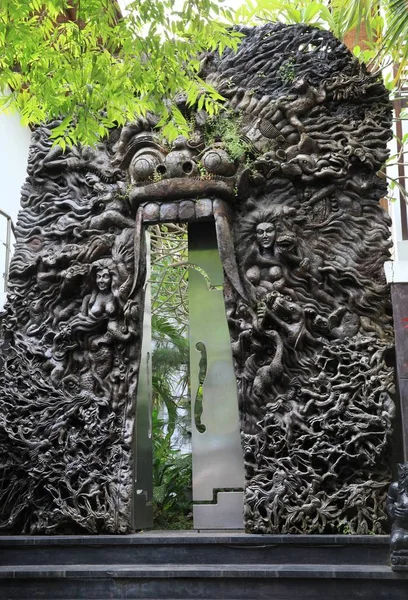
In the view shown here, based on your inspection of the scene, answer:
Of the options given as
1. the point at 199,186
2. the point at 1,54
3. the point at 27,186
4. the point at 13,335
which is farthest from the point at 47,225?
the point at 1,54

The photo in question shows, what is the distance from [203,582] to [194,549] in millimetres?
308

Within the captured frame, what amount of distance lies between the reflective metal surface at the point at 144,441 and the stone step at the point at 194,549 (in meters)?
0.35

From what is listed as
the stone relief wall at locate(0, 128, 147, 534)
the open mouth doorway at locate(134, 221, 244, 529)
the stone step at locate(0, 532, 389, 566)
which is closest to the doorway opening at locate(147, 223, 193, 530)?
the open mouth doorway at locate(134, 221, 244, 529)

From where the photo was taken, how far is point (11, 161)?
11.3 metres

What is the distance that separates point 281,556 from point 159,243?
595 centimetres

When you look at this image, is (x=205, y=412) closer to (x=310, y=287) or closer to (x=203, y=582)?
(x=310, y=287)

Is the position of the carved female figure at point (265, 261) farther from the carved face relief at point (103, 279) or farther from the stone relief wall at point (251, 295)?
the carved face relief at point (103, 279)

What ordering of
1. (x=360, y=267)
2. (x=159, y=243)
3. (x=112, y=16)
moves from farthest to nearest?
(x=159, y=243), (x=360, y=267), (x=112, y=16)

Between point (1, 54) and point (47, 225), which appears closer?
point (1, 54)

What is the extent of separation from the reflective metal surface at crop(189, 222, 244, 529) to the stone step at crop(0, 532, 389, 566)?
0.39 metres

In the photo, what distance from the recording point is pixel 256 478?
6.51 m

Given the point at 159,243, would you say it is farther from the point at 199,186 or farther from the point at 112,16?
the point at 112,16

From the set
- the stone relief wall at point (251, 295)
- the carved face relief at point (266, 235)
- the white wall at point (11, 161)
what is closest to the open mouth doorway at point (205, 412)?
the stone relief wall at point (251, 295)

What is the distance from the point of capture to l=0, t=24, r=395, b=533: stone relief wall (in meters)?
6.46
